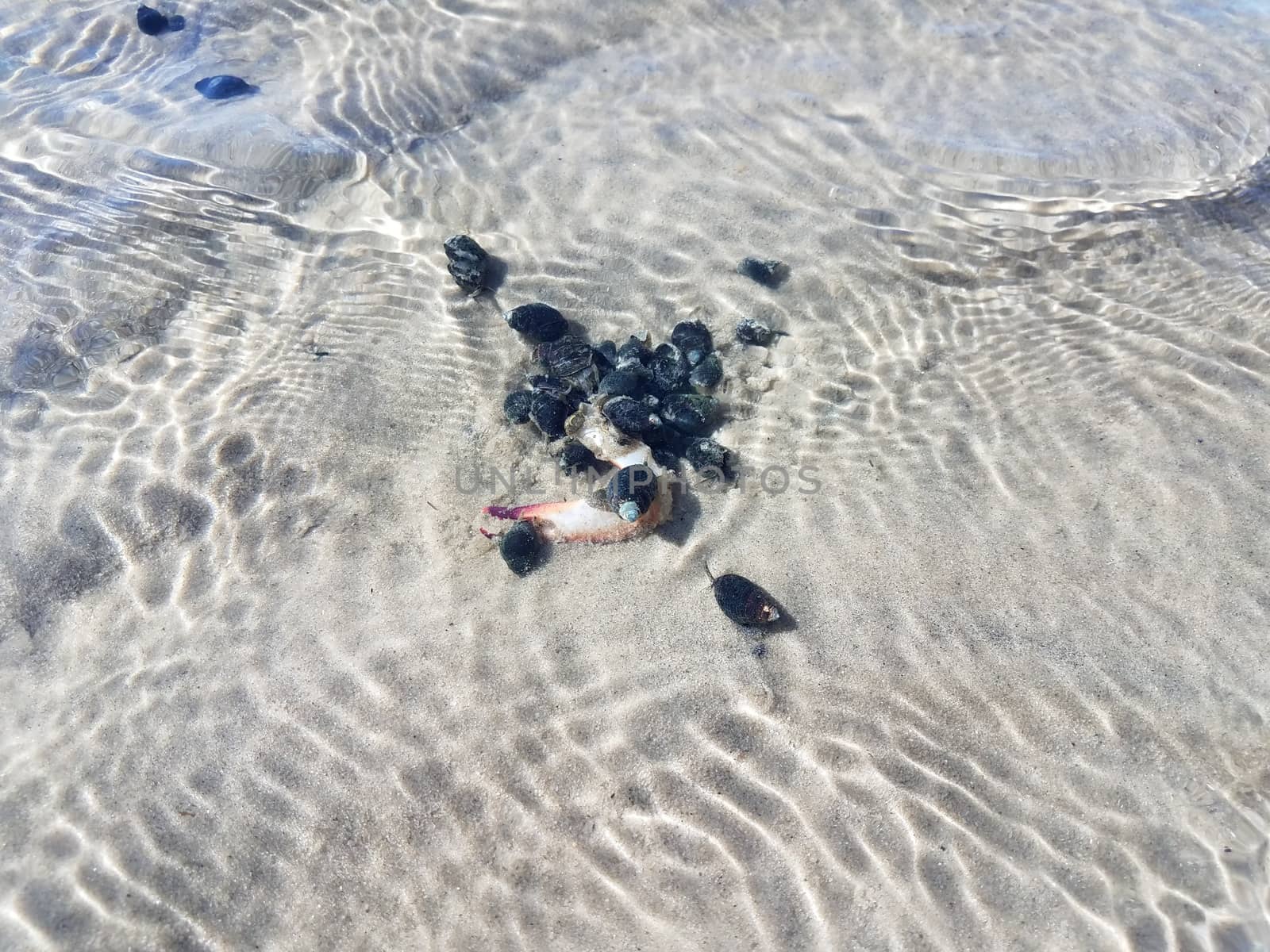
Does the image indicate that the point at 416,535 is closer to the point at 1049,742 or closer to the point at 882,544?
the point at 882,544

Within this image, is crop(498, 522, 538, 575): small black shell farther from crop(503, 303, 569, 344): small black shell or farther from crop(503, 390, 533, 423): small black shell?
crop(503, 303, 569, 344): small black shell

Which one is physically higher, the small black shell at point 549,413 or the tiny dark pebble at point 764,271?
the tiny dark pebble at point 764,271

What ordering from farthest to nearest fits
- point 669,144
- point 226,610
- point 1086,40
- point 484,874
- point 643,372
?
point 1086,40 → point 669,144 → point 643,372 → point 226,610 → point 484,874

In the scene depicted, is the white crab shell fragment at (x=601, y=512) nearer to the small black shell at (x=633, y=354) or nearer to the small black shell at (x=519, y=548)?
the small black shell at (x=519, y=548)

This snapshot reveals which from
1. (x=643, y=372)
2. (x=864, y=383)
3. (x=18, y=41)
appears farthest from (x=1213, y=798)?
(x=18, y=41)

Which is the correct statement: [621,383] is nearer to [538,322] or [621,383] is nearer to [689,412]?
[689,412]

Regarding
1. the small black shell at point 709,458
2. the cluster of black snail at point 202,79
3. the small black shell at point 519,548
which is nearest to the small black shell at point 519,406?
the small black shell at point 519,548

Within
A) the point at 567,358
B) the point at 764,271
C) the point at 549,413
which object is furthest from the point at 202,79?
the point at 764,271
